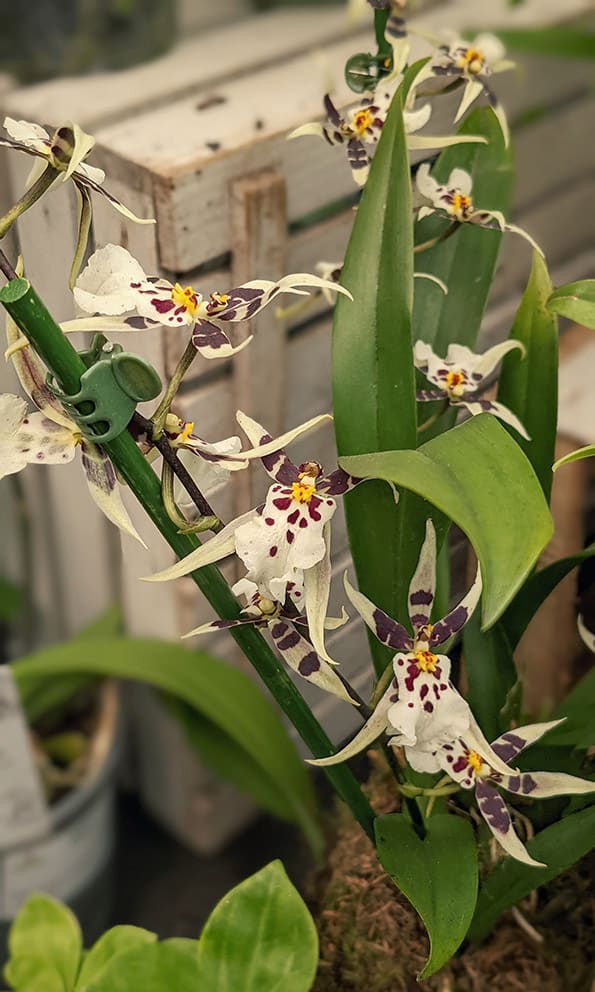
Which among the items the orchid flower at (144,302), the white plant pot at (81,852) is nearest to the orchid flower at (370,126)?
the orchid flower at (144,302)

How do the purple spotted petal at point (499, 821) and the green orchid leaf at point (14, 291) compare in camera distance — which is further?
the purple spotted petal at point (499, 821)

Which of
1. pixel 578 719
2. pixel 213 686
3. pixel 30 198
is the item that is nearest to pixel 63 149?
pixel 30 198

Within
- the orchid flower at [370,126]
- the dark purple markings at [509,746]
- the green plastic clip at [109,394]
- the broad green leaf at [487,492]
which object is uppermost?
the orchid flower at [370,126]

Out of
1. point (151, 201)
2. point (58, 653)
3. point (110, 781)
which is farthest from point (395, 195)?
point (110, 781)

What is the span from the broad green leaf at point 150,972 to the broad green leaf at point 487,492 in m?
0.21

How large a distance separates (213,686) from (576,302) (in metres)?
0.48

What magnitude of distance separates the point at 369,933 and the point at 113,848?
1.94ft

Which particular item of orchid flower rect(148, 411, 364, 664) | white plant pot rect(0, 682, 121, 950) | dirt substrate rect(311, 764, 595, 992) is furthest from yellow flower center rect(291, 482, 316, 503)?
white plant pot rect(0, 682, 121, 950)

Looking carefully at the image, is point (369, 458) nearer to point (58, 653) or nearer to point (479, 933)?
point (479, 933)

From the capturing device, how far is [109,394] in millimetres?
340

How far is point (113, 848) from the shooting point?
103 centimetres

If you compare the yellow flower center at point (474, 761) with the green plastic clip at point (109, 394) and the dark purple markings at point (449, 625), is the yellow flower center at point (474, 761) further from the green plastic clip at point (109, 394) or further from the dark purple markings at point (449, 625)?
the green plastic clip at point (109, 394)

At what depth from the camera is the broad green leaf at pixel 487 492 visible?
31 cm

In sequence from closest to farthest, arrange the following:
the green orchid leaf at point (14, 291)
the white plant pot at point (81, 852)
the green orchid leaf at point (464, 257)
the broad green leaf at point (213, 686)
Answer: the green orchid leaf at point (14, 291) → the green orchid leaf at point (464, 257) → the broad green leaf at point (213, 686) → the white plant pot at point (81, 852)
